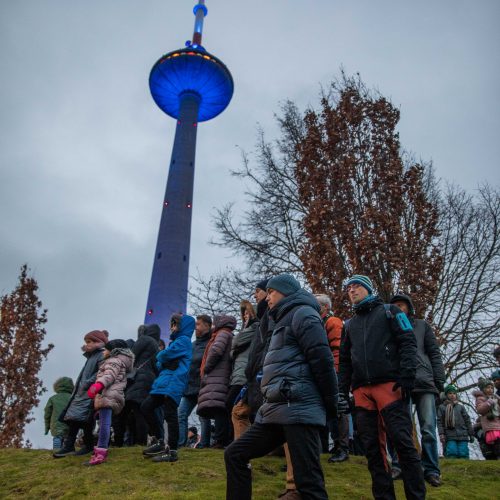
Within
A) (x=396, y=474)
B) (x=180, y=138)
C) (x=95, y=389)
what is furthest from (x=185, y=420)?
(x=180, y=138)

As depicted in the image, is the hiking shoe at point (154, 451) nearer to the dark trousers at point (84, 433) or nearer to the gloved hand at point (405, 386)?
the dark trousers at point (84, 433)

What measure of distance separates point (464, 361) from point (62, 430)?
10.4 meters

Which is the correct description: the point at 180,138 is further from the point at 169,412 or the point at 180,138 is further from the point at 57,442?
the point at 169,412

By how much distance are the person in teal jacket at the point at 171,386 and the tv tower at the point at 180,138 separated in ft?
72.4

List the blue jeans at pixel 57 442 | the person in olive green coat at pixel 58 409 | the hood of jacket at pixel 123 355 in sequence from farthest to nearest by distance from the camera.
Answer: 1. the blue jeans at pixel 57 442
2. the person in olive green coat at pixel 58 409
3. the hood of jacket at pixel 123 355

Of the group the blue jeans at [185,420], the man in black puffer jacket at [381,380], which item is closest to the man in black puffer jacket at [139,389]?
the blue jeans at [185,420]

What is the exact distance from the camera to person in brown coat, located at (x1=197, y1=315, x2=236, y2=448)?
24.0 ft

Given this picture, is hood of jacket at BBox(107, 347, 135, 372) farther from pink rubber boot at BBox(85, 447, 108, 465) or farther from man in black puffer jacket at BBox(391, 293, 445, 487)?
man in black puffer jacket at BBox(391, 293, 445, 487)

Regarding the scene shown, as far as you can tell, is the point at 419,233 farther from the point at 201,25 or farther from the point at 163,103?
the point at 201,25

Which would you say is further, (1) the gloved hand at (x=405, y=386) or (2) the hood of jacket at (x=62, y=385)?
(2) the hood of jacket at (x=62, y=385)

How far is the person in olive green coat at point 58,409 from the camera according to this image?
30.5 feet

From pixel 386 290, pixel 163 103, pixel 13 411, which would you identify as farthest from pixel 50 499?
pixel 163 103

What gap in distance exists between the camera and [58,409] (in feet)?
30.4

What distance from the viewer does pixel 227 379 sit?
744cm
